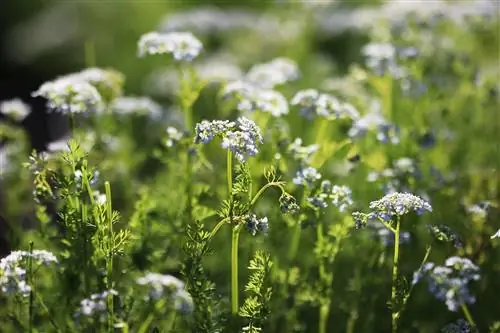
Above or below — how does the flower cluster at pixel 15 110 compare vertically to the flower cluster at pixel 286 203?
above

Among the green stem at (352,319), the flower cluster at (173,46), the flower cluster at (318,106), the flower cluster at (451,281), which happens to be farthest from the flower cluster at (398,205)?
the flower cluster at (173,46)

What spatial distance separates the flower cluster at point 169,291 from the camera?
241 cm

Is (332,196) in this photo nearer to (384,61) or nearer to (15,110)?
(384,61)

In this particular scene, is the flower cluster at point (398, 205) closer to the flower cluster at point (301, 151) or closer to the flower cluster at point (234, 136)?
the flower cluster at point (234, 136)

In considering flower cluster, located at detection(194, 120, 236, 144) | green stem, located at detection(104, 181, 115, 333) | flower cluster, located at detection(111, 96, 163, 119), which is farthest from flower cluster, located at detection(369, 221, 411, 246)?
flower cluster, located at detection(111, 96, 163, 119)

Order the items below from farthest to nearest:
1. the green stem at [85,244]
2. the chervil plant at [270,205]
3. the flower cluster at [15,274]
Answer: the green stem at [85,244] < the chervil plant at [270,205] < the flower cluster at [15,274]

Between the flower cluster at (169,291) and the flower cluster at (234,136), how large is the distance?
0.48m

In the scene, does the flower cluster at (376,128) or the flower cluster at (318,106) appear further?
the flower cluster at (376,128)

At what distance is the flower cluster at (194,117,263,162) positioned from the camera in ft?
8.48

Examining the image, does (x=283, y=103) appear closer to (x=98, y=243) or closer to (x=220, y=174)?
(x=220, y=174)

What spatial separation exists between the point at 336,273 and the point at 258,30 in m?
3.09

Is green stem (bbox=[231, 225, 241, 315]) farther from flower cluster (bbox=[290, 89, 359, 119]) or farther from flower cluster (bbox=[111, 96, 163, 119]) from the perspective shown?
flower cluster (bbox=[111, 96, 163, 119])

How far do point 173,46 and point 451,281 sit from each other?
5.17 ft

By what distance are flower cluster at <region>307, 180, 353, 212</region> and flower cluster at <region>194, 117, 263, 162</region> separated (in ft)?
1.49
